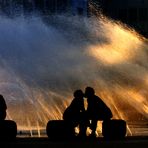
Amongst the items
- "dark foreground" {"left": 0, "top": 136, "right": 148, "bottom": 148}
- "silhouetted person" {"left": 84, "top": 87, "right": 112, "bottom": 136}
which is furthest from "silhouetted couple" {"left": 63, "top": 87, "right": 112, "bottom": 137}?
"dark foreground" {"left": 0, "top": 136, "right": 148, "bottom": 148}

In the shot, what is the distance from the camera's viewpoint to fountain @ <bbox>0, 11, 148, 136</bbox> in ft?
99.7

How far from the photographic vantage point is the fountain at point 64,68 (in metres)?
30.4

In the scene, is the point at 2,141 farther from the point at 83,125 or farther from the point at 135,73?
the point at 135,73

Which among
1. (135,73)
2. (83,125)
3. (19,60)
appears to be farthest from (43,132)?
(135,73)

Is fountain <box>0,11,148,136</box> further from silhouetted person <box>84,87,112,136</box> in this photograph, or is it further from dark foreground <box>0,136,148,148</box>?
dark foreground <box>0,136,148,148</box>

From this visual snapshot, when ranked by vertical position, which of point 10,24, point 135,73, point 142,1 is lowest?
point 142,1

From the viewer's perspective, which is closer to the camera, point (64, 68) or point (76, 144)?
point (76, 144)

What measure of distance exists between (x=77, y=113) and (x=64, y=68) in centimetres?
1334

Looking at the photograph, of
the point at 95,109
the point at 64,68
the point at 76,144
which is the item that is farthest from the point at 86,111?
the point at 64,68

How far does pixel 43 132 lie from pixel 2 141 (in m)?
6.87

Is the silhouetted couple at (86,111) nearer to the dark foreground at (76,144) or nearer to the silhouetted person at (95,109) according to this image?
A: the silhouetted person at (95,109)

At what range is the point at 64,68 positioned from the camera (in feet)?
107

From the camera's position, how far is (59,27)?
35188 mm

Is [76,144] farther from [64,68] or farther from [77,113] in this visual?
[64,68]
